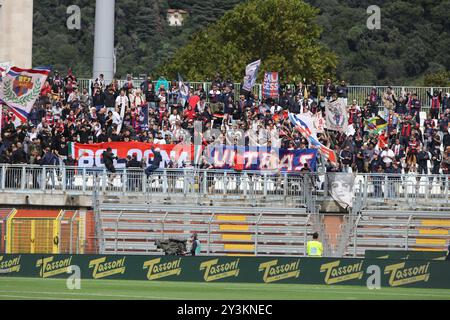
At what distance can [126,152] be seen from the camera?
154 ft

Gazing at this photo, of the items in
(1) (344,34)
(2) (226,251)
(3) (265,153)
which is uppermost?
(1) (344,34)

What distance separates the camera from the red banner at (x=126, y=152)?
46.6m

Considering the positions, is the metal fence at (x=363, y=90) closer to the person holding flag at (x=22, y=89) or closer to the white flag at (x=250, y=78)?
the white flag at (x=250, y=78)

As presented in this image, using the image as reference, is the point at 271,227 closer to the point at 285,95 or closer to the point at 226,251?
the point at 226,251

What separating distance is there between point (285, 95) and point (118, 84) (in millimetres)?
6249

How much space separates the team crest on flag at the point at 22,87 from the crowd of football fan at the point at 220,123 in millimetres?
1806

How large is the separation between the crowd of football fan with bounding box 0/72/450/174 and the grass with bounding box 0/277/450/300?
1185cm

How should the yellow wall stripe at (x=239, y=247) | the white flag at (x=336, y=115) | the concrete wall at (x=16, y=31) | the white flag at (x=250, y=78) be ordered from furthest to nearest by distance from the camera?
the concrete wall at (x=16, y=31) < the white flag at (x=250, y=78) < the white flag at (x=336, y=115) < the yellow wall stripe at (x=239, y=247)

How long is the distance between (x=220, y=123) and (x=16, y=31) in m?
21.3

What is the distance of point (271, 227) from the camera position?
44719 mm

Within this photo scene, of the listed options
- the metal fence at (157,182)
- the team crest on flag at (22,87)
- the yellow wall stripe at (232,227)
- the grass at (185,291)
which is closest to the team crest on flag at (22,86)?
the team crest on flag at (22,87)

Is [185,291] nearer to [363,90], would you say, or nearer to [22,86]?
[22,86]

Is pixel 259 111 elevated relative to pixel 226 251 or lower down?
elevated
